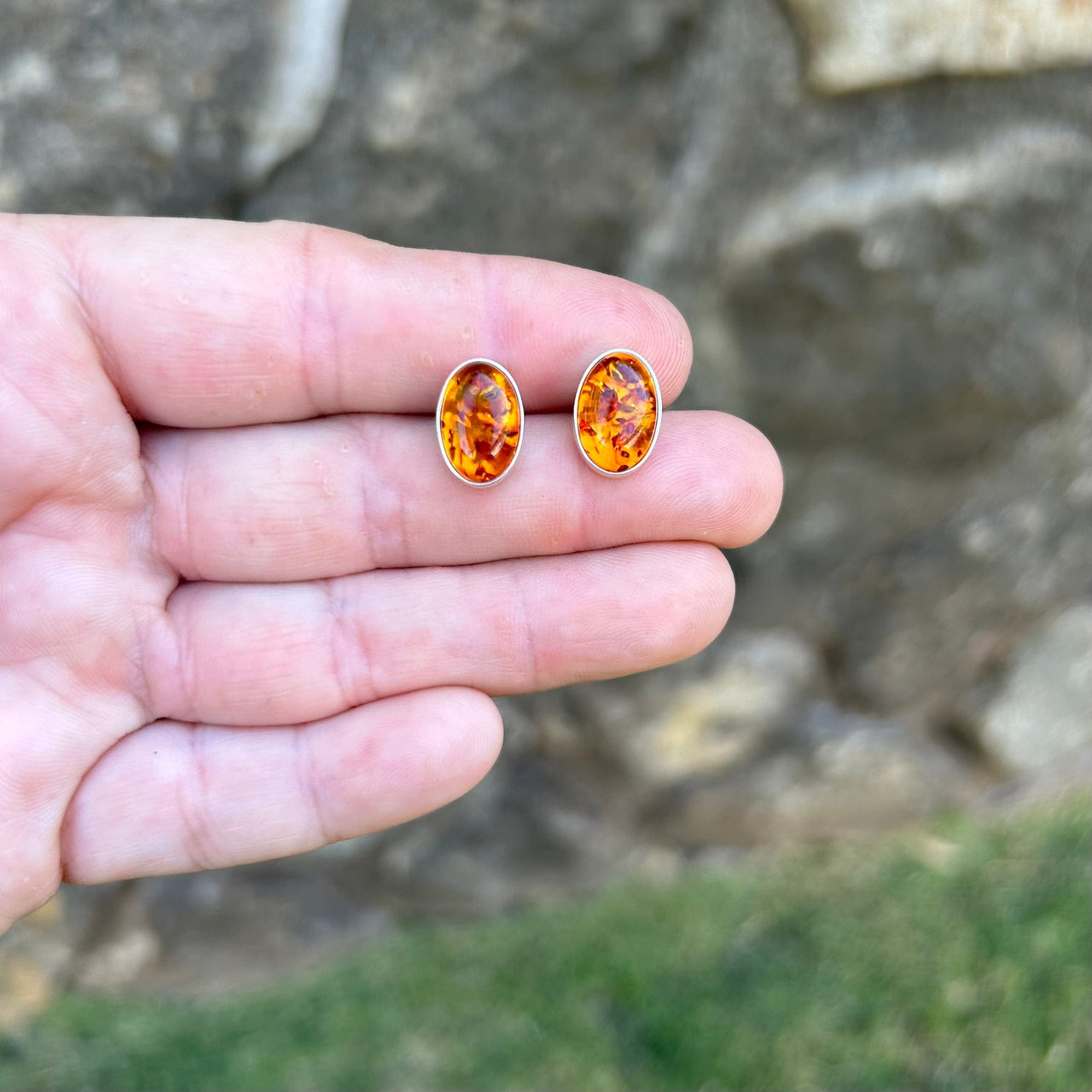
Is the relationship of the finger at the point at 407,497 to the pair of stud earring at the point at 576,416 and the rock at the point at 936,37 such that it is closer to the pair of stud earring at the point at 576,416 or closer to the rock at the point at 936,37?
the pair of stud earring at the point at 576,416

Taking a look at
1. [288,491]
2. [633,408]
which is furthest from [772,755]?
[288,491]

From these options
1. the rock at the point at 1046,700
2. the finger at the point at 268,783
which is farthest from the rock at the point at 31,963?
the rock at the point at 1046,700

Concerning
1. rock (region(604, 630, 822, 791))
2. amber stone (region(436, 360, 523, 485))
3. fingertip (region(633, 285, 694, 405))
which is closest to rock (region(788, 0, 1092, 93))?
fingertip (region(633, 285, 694, 405))

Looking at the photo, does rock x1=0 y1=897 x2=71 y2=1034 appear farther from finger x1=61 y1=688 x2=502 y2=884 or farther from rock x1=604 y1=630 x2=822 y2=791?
rock x1=604 y1=630 x2=822 y2=791

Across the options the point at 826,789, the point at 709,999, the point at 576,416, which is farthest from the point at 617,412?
the point at 709,999

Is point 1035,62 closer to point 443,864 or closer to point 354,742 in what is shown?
point 354,742

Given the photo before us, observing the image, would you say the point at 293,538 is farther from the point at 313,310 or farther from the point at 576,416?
the point at 576,416

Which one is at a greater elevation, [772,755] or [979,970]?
[772,755]
